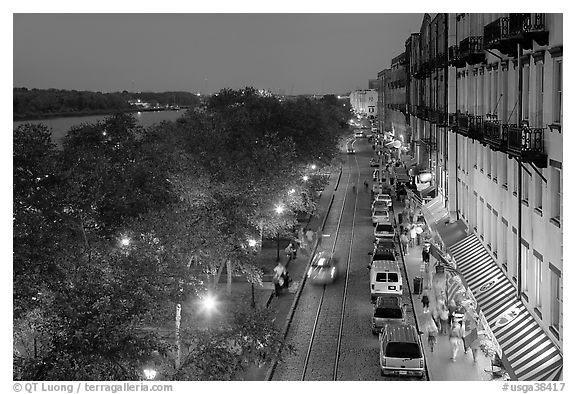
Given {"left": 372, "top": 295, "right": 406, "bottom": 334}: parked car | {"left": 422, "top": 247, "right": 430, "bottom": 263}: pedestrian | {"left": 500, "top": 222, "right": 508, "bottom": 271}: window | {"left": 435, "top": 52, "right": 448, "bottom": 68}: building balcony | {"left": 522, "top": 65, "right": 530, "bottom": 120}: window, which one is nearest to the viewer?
{"left": 522, "top": 65, "right": 530, "bottom": 120}: window

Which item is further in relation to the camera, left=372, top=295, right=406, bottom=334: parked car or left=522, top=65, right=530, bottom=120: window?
left=372, top=295, right=406, bottom=334: parked car

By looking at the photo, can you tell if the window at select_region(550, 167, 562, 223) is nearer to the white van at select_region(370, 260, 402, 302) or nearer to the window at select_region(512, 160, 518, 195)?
the window at select_region(512, 160, 518, 195)

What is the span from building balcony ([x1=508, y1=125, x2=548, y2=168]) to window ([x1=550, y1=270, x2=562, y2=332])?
8.19 feet

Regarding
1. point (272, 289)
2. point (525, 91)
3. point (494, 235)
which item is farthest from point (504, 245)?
point (272, 289)

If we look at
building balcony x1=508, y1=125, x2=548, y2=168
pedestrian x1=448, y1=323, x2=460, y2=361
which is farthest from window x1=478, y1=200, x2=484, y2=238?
building balcony x1=508, y1=125, x2=548, y2=168

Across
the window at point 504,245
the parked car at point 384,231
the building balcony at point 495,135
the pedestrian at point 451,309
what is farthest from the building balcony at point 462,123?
the parked car at point 384,231

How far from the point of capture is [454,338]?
24531 millimetres

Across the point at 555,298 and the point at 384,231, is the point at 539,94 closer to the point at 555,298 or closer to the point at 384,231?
the point at 555,298

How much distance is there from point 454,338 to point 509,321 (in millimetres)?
5026

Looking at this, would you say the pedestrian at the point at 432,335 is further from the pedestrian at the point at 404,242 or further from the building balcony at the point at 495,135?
the pedestrian at the point at 404,242

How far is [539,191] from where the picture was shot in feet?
61.1

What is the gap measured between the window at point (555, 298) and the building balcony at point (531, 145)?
8.19 ft

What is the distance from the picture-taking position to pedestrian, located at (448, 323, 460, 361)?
2372cm
